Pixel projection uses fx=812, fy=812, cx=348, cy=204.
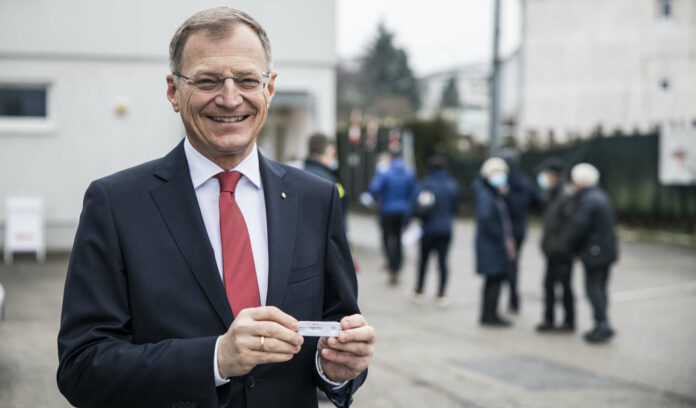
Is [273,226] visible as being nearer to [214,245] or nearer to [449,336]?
[214,245]

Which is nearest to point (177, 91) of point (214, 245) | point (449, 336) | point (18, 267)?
point (214, 245)

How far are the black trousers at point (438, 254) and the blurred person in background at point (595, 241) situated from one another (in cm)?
222

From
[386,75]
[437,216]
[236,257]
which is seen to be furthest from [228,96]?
[386,75]

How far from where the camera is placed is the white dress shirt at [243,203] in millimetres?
2006

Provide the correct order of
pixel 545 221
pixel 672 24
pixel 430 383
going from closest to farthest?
pixel 430 383, pixel 545 221, pixel 672 24

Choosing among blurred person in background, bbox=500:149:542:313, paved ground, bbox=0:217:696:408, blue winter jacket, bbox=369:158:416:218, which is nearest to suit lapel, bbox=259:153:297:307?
paved ground, bbox=0:217:696:408

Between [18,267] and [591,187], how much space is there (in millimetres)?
8930

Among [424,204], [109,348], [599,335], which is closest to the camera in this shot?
[109,348]

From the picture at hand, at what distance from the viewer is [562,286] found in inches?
365

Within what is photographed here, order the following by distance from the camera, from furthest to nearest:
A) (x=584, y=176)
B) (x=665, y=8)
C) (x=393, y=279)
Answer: (x=665, y=8)
(x=393, y=279)
(x=584, y=176)

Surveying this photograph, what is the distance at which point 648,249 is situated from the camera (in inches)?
650

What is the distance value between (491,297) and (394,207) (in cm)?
353

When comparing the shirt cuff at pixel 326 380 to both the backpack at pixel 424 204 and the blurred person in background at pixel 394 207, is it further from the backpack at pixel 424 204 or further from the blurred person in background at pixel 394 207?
the blurred person in background at pixel 394 207

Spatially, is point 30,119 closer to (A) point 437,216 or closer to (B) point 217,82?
(A) point 437,216
